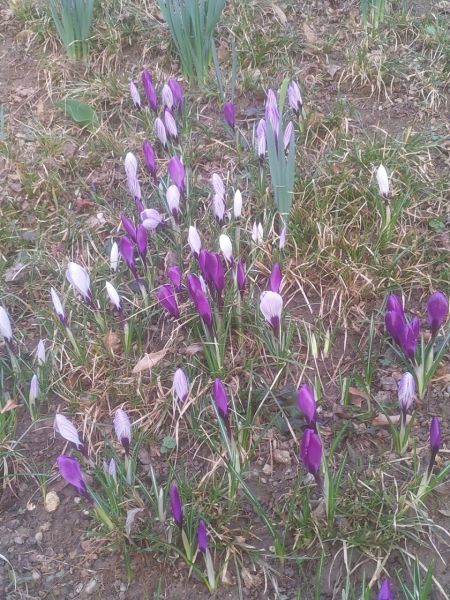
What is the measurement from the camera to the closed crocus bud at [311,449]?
1544mm

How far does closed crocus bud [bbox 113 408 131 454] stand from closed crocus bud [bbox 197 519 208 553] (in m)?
0.33

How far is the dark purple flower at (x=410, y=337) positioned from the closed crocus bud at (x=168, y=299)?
73cm

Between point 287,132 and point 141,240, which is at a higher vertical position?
point 287,132

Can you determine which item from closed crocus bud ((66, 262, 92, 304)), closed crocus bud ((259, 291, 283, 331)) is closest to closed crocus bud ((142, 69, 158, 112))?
closed crocus bud ((66, 262, 92, 304))

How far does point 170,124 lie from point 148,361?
103cm

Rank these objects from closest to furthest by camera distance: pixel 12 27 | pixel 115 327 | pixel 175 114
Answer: pixel 115 327
pixel 175 114
pixel 12 27

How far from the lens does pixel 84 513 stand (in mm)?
1967

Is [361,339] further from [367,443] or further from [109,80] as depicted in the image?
[109,80]

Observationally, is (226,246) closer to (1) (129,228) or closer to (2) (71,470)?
(1) (129,228)

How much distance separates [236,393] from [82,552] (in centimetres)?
66

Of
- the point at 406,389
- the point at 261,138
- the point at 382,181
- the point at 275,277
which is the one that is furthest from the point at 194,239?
the point at 406,389

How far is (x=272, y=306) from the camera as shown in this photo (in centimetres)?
189

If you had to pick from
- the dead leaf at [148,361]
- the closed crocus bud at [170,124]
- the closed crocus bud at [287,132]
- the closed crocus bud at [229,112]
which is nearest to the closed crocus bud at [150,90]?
the closed crocus bud at [170,124]

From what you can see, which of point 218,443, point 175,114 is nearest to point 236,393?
point 218,443
